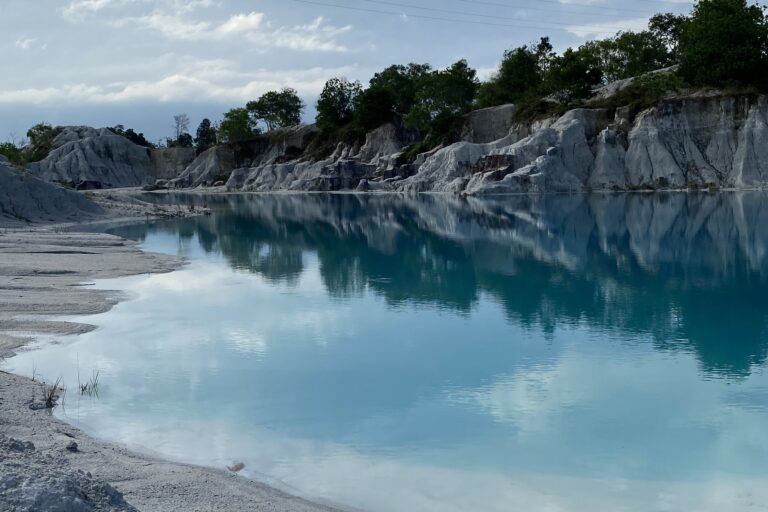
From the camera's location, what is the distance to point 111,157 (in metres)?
136

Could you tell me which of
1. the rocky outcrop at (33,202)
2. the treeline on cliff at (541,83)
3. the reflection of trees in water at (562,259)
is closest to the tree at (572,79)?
the treeline on cliff at (541,83)

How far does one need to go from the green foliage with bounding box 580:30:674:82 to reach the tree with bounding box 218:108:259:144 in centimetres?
5711

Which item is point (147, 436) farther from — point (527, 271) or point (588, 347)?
point (527, 271)

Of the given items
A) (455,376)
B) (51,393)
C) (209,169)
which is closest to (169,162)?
(209,169)

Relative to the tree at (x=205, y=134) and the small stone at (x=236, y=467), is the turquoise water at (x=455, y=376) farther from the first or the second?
the tree at (x=205, y=134)

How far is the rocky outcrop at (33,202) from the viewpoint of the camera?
1650 inches

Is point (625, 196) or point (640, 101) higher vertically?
point (640, 101)

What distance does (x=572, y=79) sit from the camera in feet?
278

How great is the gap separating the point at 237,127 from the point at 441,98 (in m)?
46.7

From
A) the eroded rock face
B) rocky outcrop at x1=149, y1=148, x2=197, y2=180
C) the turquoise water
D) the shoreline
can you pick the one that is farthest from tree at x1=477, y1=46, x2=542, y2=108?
the eroded rock face

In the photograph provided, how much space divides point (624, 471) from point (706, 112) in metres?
67.3

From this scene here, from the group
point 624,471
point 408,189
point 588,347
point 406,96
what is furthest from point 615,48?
point 624,471

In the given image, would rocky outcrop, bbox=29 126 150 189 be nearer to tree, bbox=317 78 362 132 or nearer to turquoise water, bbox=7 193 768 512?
tree, bbox=317 78 362 132

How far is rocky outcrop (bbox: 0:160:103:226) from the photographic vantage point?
137ft
